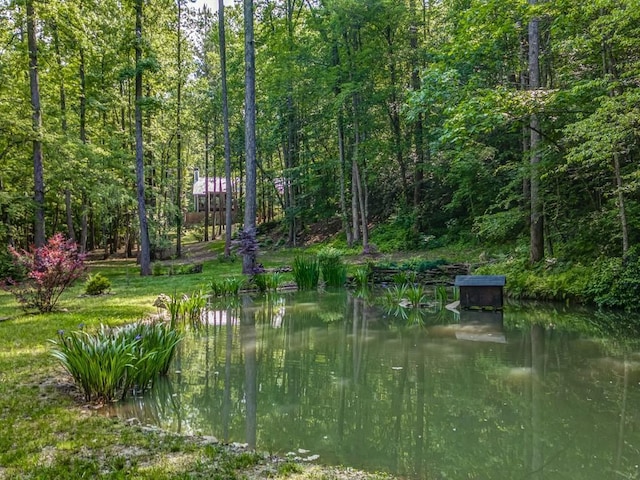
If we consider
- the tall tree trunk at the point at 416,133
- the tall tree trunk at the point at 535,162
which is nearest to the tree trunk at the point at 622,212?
the tall tree trunk at the point at 535,162

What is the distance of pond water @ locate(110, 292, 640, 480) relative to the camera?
3043 millimetres

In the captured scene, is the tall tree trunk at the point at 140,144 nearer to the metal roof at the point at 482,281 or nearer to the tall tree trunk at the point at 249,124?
the tall tree trunk at the point at 249,124

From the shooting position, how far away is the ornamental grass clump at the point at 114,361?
3.88 m

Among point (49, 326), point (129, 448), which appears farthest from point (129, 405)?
point (49, 326)

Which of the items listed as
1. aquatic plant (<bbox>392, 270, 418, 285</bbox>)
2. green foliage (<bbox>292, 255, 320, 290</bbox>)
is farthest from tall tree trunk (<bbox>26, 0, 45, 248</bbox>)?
aquatic plant (<bbox>392, 270, 418, 285</bbox>)

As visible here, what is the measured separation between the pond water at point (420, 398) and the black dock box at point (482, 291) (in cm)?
131

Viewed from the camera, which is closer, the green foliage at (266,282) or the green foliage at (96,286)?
the green foliage at (96,286)

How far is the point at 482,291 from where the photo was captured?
8531mm

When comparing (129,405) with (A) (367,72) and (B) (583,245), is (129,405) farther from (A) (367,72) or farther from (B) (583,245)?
(A) (367,72)

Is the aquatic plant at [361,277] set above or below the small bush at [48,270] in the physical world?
below

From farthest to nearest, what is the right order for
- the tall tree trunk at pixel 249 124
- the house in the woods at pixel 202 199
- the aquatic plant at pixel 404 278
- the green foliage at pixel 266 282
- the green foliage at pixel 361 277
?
the house in the woods at pixel 202 199 < the tall tree trunk at pixel 249 124 < the green foliage at pixel 361 277 < the green foliage at pixel 266 282 < the aquatic plant at pixel 404 278

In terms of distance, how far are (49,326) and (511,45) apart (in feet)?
45.2

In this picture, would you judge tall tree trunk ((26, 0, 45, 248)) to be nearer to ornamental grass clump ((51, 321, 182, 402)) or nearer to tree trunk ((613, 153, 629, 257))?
ornamental grass clump ((51, 321, 182, 402))

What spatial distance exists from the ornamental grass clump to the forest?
6998mm
